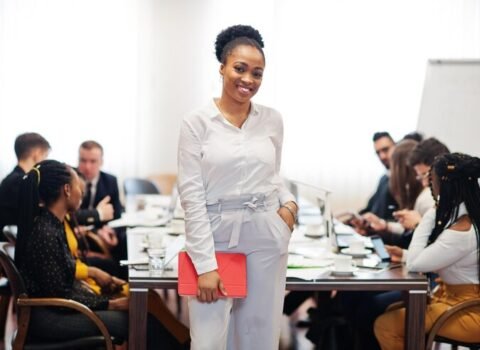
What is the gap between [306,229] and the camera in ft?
14.0

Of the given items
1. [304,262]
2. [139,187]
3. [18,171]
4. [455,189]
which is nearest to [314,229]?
[304,262]

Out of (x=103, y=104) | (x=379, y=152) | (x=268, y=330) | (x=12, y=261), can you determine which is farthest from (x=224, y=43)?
(x=103, y=104)

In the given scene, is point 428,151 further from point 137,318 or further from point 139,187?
point 139,187

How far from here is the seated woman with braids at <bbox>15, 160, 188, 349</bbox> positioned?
3041mm

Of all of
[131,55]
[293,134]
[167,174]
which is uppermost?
[131,55]

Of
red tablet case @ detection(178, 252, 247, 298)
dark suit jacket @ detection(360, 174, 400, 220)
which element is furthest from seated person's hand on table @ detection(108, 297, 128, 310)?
dark suit jacket @ detection(360, 174, 400, 220)

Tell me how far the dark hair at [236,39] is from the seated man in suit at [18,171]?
1852 mm

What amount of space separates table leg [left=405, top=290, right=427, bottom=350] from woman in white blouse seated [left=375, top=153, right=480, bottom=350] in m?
0.11

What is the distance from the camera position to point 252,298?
251 cm

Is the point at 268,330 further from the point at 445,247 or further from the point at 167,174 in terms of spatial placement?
the point at 167,174

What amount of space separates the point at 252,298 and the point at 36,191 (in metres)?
1.14

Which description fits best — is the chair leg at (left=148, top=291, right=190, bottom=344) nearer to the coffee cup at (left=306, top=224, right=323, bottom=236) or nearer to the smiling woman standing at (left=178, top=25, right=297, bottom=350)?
the smiling woman standing at (left=178, top=25, right=297, bottom=350)

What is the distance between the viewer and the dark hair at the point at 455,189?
319cm

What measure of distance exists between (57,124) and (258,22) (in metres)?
2.04
